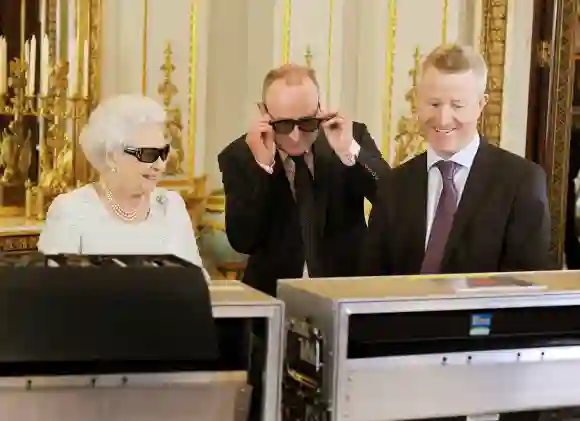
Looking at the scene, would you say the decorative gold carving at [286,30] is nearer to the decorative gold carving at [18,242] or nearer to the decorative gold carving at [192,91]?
the decorative gold carving at [192,91]

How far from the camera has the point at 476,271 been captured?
2.17m

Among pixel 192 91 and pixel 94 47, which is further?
pixel 192 91

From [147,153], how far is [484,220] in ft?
2.67

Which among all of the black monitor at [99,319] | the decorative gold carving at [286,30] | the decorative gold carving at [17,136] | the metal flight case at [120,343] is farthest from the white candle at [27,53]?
the black monitor at [99,319]

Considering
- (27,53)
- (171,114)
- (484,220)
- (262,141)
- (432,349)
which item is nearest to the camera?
(432,349)

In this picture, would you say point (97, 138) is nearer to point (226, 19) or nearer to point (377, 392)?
point (377, 392)

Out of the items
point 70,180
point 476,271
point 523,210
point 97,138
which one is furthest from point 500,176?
point 70,180

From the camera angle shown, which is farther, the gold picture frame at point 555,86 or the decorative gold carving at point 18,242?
the gold picture frame at point 555,86

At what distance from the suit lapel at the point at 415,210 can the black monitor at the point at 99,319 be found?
732mm

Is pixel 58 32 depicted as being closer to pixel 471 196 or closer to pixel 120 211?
pixel 120 211

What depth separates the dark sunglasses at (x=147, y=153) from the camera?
230cm

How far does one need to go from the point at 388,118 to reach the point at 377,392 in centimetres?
305

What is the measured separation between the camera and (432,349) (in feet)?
5.85

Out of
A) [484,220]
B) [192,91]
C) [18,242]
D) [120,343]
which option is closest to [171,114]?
[192,91]
